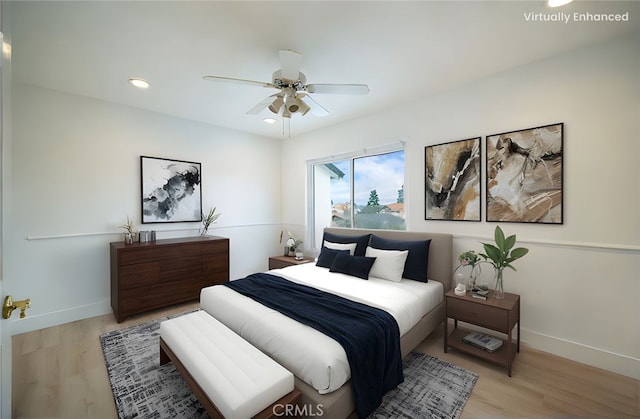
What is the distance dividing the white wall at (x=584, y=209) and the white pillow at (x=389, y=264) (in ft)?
2.78

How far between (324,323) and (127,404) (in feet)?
5.04

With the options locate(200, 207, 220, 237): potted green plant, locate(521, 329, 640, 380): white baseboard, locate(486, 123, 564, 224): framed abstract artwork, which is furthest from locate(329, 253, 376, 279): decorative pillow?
locate(200, 207, 220, 237): potted green plant

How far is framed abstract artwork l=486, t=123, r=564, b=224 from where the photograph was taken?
243 centimetres

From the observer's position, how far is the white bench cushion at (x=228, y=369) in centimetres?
135

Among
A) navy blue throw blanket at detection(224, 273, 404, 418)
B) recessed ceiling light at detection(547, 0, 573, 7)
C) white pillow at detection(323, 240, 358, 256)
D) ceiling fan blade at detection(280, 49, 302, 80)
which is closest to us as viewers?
navy blue throw blanket at detection(224, 273, 404, 418)

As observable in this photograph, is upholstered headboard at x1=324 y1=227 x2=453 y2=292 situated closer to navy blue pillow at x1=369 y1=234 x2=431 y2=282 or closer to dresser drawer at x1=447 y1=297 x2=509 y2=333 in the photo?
navy blue pillow at x1=369 y1=234 x2=431 y2=282

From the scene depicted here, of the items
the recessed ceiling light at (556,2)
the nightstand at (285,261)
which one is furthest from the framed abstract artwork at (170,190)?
the recessed ceiling light at (556,2)

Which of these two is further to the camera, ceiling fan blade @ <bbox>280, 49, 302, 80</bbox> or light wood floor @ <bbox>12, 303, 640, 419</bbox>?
ceiling fan blade @ <bbox>280, 49, 302, 80</bbox>

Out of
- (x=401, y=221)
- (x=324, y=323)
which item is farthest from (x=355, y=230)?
(x=324, y=323)

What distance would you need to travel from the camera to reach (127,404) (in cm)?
186

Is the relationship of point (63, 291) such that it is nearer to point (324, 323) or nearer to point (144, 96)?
point (144, 96)

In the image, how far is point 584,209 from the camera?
2.31 metres

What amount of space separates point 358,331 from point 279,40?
239 cm

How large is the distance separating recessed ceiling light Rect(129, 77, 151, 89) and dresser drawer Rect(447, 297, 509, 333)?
3975 mm
